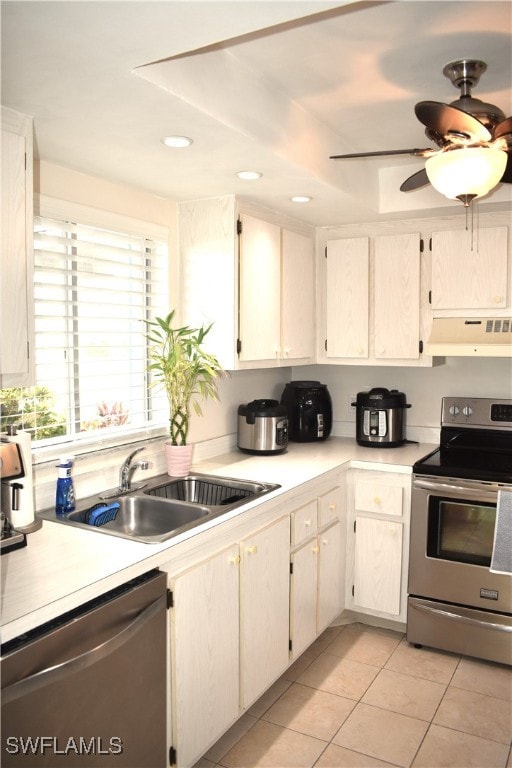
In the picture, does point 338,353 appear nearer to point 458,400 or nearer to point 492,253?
point 458,400

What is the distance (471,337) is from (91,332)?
6.39 ft

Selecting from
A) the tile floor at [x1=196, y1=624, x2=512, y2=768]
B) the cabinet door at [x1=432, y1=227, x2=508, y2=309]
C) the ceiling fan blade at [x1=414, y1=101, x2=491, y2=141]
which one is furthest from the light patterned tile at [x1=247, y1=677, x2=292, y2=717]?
the ceiling fan blade at [x1=414, y1=101, x2=491, y2=141]

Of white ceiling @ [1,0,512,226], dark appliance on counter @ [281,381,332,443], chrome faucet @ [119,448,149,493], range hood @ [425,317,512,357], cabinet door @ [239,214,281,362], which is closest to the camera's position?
white ceiling @ [1,0,512,226]

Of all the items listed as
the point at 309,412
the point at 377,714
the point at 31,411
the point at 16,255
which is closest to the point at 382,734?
the point at 377,714

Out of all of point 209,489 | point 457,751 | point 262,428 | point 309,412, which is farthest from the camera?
point 309,412

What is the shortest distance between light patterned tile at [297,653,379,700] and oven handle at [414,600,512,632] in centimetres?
38

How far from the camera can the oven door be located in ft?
9.29

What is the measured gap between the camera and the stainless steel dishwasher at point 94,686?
1.42 meters

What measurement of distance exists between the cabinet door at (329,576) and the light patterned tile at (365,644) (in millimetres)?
127

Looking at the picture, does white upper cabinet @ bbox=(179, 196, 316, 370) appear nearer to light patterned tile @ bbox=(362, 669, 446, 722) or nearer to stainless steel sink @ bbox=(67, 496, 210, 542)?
stainless steel sink @ bbox=(67, 496, 210, 542)

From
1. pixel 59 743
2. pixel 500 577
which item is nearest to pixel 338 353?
pixel 500 577

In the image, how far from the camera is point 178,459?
2.78 m

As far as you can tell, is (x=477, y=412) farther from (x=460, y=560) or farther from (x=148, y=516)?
(x=148, y=516)

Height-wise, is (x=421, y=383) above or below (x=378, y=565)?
above
